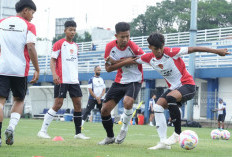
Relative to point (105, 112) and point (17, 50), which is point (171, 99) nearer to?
point (105, 112)

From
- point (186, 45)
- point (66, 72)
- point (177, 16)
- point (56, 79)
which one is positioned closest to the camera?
point (56, 79)

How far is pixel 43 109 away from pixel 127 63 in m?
30.0

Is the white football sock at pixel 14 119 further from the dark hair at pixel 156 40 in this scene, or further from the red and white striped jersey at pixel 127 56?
the dark hair at pixel 156 40

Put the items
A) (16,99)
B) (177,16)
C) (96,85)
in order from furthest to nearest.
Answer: (177,16) < (96,85) < (16,99)

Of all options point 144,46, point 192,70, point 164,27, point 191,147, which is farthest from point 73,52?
point 164,27

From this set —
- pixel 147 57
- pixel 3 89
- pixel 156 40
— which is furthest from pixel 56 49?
pixel 156 40

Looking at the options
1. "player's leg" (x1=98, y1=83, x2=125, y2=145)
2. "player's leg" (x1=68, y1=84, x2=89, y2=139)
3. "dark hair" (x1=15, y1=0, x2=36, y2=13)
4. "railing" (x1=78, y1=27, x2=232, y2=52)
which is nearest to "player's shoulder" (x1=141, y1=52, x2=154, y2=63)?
"player's leg" (x1=98, y1=83, x2=125, y2=145)

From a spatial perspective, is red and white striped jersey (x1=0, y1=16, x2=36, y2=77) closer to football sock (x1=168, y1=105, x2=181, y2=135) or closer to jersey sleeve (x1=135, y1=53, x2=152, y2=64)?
jersey sleeve (x1=135, y1=53, x2=152, y2=64)

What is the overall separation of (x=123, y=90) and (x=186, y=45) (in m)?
Answer: 28.4

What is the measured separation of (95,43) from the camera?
48.0 metres

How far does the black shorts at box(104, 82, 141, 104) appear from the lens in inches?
333

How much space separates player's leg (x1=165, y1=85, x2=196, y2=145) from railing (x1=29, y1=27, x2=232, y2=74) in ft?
49.4

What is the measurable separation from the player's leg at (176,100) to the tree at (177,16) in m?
53.4

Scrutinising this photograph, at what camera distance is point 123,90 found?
862 cm
